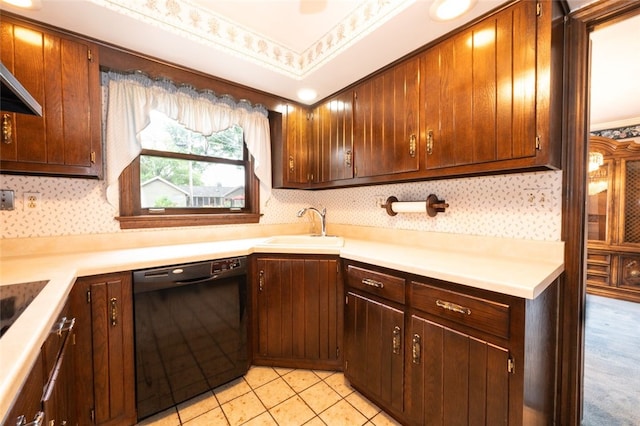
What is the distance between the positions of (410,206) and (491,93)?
0.82m

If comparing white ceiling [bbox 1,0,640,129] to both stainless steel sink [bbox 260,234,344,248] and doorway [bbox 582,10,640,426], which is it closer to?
doorway [bbox 582,10,640,426]

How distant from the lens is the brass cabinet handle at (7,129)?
1.30 meters

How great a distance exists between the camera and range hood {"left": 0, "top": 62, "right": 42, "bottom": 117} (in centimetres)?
76

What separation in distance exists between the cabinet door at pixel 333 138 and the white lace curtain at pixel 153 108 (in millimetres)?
533

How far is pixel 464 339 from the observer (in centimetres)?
115

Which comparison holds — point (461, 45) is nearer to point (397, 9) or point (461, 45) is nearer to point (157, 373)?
point (397, 9)

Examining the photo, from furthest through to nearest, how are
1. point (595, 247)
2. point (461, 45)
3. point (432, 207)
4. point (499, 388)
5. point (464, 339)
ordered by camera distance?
point (595, 247) → point (432, 207) → point (461, 45) → point (464, 339) → point (499, 388)

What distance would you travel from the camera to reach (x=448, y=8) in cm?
130

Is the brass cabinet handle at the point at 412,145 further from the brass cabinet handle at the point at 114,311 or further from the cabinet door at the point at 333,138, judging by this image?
the brass cabinet handle at the point at 114,311

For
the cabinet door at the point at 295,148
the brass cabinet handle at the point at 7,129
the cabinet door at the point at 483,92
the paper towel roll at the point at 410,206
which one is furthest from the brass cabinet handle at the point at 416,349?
the brass cabinet handle at the point at 7,129

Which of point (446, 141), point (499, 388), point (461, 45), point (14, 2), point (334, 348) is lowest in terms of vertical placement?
point (334, 348)

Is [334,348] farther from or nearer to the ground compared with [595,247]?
nearer to the ground

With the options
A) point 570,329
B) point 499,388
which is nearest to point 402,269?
point 499,388

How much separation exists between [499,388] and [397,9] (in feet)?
5.95
